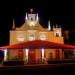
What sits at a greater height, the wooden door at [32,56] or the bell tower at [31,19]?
the bell tower at [31,19]

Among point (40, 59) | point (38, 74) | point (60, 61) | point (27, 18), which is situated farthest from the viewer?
point (27, 18)

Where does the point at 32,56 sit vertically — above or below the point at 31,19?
below

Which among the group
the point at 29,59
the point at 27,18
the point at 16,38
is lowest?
the point at 29,59

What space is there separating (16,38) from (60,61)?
9.48m

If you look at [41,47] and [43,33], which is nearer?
[41,47]

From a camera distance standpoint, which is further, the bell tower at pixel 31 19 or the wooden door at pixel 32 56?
the bell tower at pixel 31 19

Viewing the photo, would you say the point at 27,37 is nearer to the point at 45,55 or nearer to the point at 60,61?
the point at 45,55

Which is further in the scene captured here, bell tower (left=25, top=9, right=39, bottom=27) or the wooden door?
bell tower (left=25, top=9, right=39, bottom=27)

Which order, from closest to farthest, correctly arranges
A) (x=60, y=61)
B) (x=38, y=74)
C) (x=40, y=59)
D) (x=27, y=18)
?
(x=38, y=74) → (x=60, y=61) → (x=40, y=59) → (x=27, y=18)

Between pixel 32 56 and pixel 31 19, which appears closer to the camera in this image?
pixel 32 56

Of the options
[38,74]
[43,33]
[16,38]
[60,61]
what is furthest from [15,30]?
[38,74]

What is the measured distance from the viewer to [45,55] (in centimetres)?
4634

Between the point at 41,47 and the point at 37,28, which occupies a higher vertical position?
the point at 37,28

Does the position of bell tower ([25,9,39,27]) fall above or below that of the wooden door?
above
